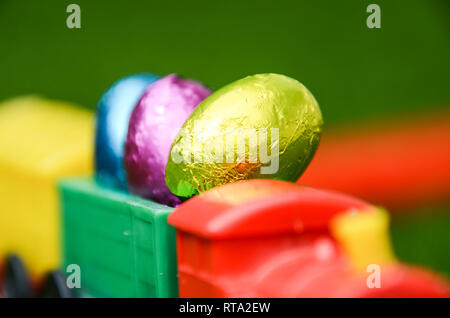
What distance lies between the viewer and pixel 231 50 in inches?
126

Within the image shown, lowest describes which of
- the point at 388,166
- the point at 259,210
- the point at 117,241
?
the point at 388,166

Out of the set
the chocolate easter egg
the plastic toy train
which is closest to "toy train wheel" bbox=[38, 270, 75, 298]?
the plastic toy train

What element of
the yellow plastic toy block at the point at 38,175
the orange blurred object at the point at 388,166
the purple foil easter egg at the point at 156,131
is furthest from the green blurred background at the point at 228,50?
the purple foil easter egg at the point at 156,131

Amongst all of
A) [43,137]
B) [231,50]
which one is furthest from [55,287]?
[231,50]

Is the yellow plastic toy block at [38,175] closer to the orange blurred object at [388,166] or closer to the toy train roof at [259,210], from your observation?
the toy train roof at [259,210]

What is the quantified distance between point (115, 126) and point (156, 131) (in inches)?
7.2

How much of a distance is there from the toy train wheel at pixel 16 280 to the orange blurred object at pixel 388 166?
3.64 feet

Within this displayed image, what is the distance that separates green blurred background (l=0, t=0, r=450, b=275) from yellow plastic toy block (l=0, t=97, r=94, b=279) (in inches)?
56.8

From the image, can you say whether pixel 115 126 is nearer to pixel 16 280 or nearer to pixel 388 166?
pixel 16 280

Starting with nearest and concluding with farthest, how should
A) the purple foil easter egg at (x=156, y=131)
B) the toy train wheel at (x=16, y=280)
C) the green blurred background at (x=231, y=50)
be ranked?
the purple foil easter egg at (x=156, y=131) < the toy train wheel at (x=16, y=280) < the green blurred background at (x=231, y=50)

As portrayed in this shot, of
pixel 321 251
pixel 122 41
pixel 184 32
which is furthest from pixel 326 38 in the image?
pixel 321 251

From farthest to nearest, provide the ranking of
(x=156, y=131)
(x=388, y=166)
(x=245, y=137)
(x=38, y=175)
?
(x=388, y=166) < (x=38, y=175) < (x=156, y=131) < (x=245, y=137)

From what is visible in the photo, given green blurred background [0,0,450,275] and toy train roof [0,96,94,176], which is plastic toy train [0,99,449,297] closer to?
toy train roof [0,96,94,176]

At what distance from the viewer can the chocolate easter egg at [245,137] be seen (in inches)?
39.9
